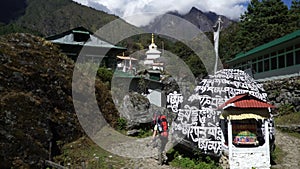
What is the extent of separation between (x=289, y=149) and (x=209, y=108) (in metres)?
4.03

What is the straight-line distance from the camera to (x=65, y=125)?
40.0 feet

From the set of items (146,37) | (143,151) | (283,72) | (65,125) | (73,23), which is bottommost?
(143,151)

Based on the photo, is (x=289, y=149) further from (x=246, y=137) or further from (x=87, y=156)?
(x=87, y=156)

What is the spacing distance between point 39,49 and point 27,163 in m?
4.96

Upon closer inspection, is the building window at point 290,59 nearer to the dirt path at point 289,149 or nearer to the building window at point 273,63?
the building window at point 273,63

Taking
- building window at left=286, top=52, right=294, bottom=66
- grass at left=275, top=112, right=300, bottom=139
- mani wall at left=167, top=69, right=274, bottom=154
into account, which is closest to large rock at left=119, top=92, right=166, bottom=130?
mani wall at left=167, top=69, right=274, bottom=154

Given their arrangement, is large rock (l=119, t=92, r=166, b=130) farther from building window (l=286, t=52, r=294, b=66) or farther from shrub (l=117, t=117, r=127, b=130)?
building window (l=286, t=52, r=294, b=66)

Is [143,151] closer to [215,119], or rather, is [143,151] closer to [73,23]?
[215,119]

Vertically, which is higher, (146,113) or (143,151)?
(146,113)

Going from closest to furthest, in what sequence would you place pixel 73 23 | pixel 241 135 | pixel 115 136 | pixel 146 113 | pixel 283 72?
pixel 241 135 → pixel 115 136 → pixel 146 113 → pixel 283 72 → pixel 73 23

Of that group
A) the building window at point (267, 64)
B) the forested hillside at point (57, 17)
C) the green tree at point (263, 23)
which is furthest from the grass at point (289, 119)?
the forested hillside at point (57, 17)

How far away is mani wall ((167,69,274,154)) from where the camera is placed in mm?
9733

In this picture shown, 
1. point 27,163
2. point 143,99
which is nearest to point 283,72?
point 143,99

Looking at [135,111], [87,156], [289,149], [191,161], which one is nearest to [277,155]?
[289,149]
